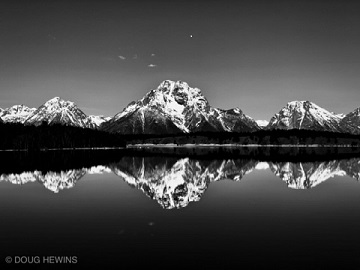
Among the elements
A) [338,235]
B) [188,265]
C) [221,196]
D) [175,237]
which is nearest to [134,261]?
Answer: [188,265]

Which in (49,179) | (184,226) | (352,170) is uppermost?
(49,179)

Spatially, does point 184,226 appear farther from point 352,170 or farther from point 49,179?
point 352,170

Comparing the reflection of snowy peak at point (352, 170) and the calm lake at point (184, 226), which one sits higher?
the reflection of snowy peak at point (352, 170)

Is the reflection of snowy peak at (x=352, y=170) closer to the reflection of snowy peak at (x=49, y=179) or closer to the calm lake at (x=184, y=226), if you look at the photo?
the calm lake at (x=184, y=226)

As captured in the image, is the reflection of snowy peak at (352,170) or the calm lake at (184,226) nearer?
the calm lake at (184,226)

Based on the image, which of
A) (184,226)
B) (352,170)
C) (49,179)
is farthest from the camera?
(352,170)

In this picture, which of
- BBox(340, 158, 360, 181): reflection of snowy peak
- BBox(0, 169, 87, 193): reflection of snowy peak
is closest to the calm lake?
BBox(0, 169, 87, 193): reflection of snowy peak

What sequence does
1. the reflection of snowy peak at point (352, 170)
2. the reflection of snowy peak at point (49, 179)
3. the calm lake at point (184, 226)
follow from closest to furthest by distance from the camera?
the calm lake at point (184, 226)
the reflection of snowy peak at point (49, 179)
the reflection of snowy peak at point (352, 170)

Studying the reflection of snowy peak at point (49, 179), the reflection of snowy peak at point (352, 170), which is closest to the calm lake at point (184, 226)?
the reflection of snowy peak at point (49, 179)

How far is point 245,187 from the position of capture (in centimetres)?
6284

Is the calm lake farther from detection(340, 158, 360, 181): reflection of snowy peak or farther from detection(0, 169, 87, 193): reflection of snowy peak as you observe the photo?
detection(340, 158, 360, 181): reflection of snowy peak

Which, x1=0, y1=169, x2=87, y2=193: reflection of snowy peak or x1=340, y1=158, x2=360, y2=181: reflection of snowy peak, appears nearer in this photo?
x1=0, y1=169, x2=87, y2=193: reflection of snowy peak

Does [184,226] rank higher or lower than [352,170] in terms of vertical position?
lower

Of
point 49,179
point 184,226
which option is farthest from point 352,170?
point 49,179
